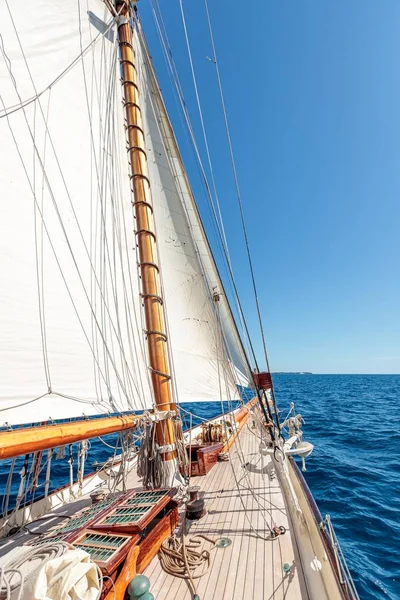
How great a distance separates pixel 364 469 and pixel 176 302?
9728 millimetres

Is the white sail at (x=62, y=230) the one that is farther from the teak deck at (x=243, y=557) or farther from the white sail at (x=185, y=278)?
the teak deck at (x=243, y=557)

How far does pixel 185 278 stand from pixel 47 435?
478 cm

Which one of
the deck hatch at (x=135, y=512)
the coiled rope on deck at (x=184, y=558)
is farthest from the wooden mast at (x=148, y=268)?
the coiled rope on deck at (x=184, y=558)

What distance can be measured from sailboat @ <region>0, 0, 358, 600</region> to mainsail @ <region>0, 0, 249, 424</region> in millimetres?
28

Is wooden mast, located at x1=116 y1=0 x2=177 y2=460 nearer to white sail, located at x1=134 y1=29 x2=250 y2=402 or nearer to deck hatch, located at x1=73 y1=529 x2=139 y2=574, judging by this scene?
white sail, located at x1=134 y1=29 x2=250 y2=402

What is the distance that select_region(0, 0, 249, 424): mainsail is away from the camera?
3615mm

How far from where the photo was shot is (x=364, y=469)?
10320 mm

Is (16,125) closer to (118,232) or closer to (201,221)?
(118,232)

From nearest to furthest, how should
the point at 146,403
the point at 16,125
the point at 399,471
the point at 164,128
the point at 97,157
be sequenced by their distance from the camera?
the point at 16,125
the point at 146,403
the point at 97,157
the point at 164,128
the point at 399,471

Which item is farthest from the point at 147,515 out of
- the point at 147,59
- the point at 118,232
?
the point at 147,59

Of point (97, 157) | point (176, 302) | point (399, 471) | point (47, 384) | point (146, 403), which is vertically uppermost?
point (97, 157)


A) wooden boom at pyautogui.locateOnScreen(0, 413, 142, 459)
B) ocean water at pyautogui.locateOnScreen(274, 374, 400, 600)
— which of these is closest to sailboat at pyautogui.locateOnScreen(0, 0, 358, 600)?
wooden boom at pyautogui.locateOnScreen(0, 413, 142, 459)

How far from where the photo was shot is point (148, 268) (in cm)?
538

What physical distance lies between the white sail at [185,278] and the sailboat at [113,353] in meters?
0.04
